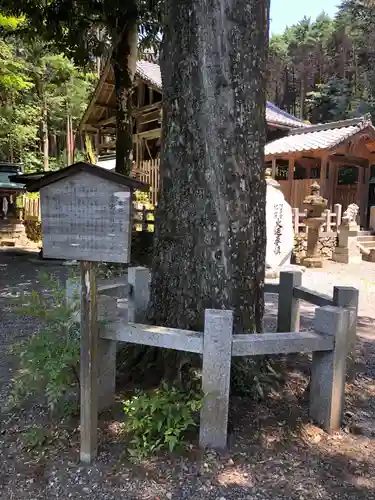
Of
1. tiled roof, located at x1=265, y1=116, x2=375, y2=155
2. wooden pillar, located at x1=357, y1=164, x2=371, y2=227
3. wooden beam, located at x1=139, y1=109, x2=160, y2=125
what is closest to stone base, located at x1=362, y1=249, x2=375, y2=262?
tiled roof, located at x1=265, y1=116, x2=375, y2=155

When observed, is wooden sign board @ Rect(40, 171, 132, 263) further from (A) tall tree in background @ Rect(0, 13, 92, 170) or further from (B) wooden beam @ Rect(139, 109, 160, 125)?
(A) tall tree in background @ Rect(0, 13, 92, 170)

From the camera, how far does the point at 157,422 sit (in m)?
2.36

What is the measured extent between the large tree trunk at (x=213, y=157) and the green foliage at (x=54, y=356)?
70 centimetres

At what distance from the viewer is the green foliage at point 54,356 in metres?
2.37

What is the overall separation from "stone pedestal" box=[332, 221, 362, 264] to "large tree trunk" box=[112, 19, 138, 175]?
19.6 ft

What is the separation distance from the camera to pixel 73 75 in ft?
73.6

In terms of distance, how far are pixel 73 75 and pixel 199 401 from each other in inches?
910

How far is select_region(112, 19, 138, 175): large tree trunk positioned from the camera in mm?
9773

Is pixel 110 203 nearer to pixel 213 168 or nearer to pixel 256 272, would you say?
pixel 213 168

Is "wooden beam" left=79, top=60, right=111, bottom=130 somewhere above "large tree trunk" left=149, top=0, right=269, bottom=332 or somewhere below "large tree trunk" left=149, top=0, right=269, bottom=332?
above

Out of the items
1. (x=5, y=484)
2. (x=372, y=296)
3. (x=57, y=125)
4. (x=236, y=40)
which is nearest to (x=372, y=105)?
(x=57, y=125)

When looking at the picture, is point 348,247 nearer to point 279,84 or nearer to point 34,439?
point 34,439

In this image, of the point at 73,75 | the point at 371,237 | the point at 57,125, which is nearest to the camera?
the point at 371,237

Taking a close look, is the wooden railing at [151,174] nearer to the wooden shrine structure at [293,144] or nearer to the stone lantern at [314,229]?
the wooden shrine structure at [293,144]
